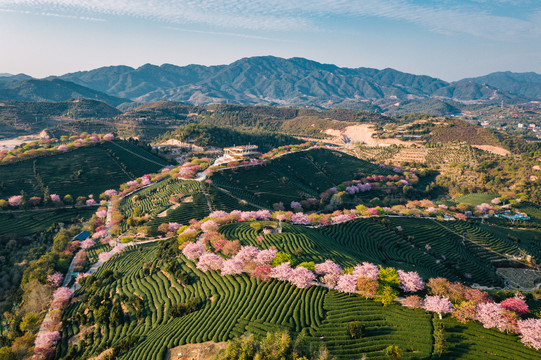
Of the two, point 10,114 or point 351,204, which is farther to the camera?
point 10,114

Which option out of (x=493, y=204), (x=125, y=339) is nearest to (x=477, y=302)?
(x=125, y=339)

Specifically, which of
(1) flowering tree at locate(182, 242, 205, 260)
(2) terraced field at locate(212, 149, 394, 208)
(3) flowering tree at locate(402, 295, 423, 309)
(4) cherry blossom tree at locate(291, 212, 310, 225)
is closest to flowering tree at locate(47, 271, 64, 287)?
(1) flowering tree at locate(182, 242, 205, 260)

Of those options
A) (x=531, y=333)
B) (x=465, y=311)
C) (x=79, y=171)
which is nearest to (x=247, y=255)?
(x=465, y=311)

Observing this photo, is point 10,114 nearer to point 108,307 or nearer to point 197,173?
point 197,173

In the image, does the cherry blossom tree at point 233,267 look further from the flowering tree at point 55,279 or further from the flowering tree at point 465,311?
the flowering tree at point 55,279

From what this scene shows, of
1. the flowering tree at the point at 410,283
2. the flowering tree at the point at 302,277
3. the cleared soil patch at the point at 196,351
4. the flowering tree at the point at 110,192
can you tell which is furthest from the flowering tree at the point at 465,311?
the flowering tree at the point at 110,192

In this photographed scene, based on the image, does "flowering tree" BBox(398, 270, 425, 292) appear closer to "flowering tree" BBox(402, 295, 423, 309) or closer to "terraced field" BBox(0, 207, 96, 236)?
"flowering tree" BBox(402, 295, 423, 309)
